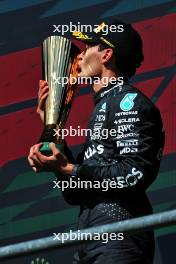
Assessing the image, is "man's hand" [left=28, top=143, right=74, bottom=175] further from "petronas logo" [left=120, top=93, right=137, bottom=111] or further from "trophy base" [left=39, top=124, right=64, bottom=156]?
"petronas logo" [left=120, top=93, right=137, bottom=111]

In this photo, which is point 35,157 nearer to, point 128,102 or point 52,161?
point 52,161

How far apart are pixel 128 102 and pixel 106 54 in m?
0.33

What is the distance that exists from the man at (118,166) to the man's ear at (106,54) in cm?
13

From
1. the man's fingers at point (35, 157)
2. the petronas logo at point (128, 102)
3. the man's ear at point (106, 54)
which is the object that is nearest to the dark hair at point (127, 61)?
the man's ear at point (106, 54)

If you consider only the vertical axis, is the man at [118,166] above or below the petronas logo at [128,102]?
below

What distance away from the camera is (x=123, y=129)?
389cm

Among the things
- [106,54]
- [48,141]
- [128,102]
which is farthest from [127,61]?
[48,141]

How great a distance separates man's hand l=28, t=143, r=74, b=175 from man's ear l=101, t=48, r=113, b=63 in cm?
48

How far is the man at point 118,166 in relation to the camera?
3.82 m

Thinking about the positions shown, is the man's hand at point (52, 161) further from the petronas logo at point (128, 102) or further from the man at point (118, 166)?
the petronas logo at point (128, 102)

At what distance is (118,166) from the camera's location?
3.87 metres

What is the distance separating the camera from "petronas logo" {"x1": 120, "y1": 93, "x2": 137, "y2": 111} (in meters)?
3.94

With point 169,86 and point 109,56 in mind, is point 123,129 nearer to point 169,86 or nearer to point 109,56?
point 109,56

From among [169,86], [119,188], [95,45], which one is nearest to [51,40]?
[95,45]
